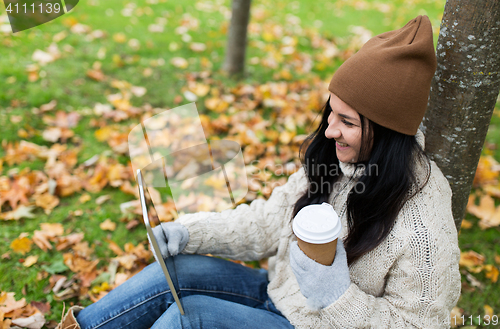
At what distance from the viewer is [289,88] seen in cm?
400

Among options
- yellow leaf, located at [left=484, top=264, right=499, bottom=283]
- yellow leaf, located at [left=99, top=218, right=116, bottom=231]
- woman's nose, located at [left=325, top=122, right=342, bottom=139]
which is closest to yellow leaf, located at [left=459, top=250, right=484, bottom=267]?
yellow leaf, located at [left=484, top=264, right=499, bottom=283]

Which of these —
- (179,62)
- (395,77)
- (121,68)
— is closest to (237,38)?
(179,62)

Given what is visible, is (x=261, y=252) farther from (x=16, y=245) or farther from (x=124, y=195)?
(x=16, y=245)

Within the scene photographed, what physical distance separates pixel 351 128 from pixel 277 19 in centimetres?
484

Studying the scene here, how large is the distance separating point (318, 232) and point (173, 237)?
71 centimetres

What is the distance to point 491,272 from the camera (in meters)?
2.23

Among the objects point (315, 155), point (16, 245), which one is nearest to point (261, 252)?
point (315, 155)

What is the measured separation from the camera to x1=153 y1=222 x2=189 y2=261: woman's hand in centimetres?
153

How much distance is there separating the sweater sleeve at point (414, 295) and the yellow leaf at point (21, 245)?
1854 millimetres

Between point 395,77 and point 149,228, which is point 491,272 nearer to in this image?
point 395,77

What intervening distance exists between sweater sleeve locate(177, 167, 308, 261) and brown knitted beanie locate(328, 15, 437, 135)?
0.54 meters

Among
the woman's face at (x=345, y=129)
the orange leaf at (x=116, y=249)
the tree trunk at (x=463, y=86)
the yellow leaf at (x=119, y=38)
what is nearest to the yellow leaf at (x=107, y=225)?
the orange leaf at (x=116, y=249)

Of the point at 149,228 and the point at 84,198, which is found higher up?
the point at 149,228

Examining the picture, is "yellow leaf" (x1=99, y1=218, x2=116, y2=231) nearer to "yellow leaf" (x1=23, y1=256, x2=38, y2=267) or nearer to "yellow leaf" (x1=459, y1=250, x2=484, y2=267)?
"yellow leaf" (x1=23, y1=256, x2=38, y2=267)
